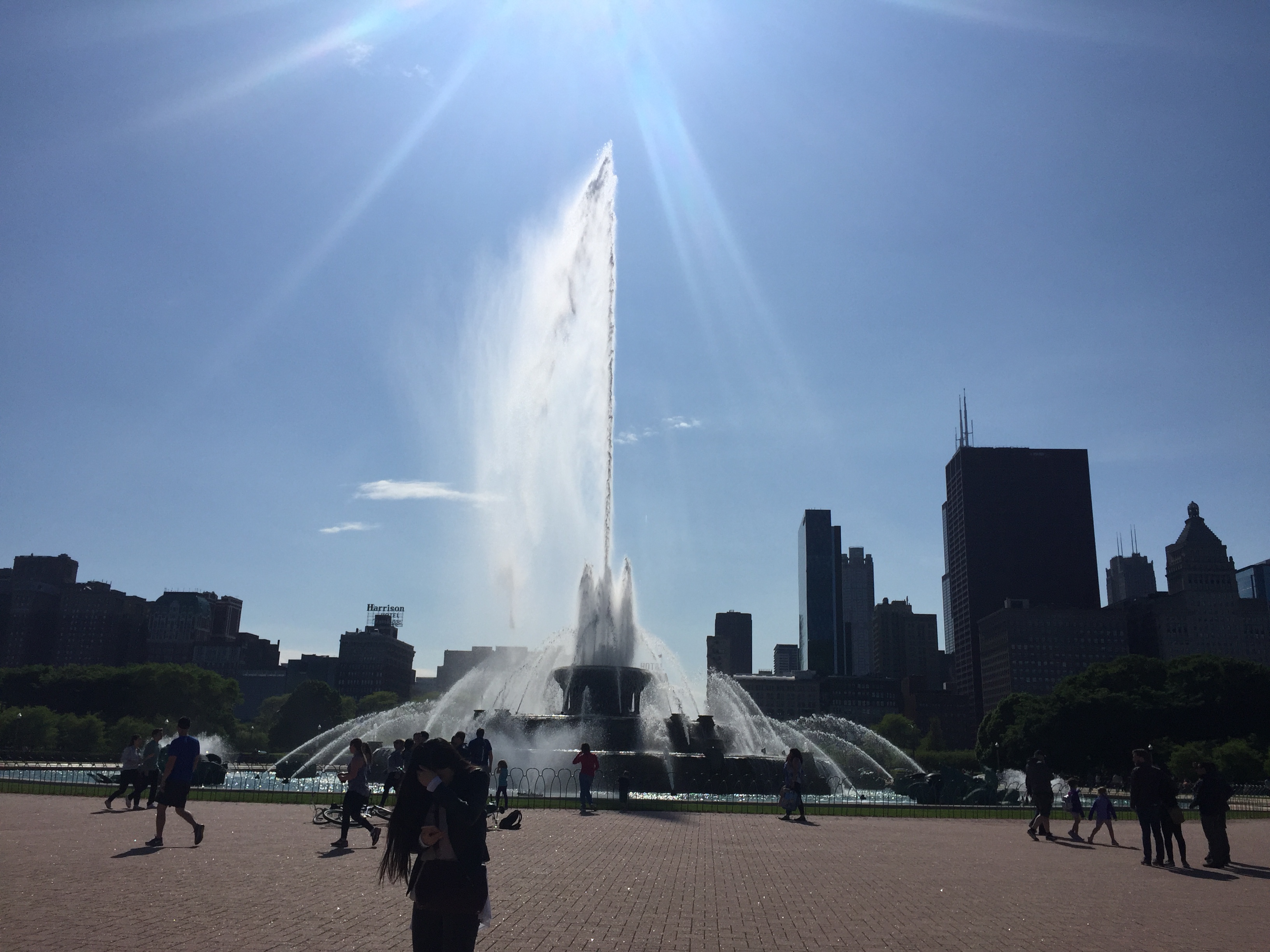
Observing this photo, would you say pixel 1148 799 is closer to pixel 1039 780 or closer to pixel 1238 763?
pixel 1039 780

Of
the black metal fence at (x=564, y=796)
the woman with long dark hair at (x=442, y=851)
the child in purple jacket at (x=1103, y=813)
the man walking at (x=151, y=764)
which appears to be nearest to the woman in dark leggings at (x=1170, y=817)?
the child in purple jacket at (x=1103, y=813)

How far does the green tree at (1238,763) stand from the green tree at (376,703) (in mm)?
127901

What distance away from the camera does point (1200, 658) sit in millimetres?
95812

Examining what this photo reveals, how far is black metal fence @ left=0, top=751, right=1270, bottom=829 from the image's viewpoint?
27344 millimetres

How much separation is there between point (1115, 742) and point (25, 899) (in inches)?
3175

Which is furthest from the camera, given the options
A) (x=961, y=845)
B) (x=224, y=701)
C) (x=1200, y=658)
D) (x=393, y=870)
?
(x=224, y=701)

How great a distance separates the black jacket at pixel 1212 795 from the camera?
1695 cm

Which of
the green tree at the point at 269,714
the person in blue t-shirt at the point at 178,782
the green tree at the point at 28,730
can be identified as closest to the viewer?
the person in blue t-shirt at the point at 178,782

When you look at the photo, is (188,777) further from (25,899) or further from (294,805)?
(294,805)

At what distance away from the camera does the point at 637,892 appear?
12461 millimetres

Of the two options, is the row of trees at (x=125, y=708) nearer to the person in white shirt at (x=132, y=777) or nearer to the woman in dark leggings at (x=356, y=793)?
the person in white shirt at (x=132, y=777)

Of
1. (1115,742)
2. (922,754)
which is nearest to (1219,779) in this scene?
(1115,742)

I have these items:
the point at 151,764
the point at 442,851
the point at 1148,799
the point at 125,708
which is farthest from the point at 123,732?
the point at 442,851

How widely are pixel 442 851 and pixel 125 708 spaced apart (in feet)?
371
